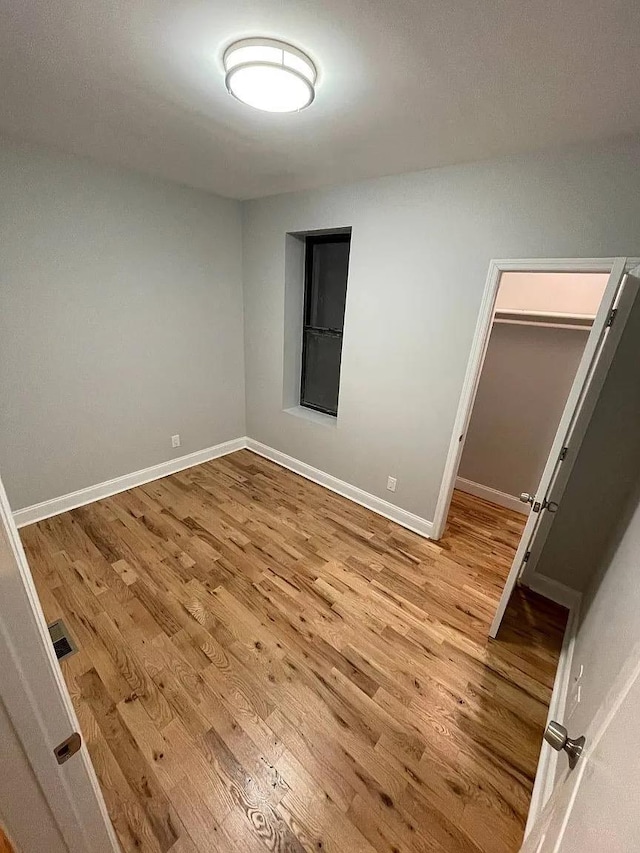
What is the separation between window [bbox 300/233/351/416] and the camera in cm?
306

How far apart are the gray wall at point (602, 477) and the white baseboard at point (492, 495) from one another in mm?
886

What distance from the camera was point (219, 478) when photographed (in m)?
3.27

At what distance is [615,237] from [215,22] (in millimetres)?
1841

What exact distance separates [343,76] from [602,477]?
229 centimetres

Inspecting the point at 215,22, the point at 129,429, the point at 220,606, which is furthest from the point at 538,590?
the point at 129,429

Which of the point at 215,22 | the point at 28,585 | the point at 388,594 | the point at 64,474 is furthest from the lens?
the point at 64,474

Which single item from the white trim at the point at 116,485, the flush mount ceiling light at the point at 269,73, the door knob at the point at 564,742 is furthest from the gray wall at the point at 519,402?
the white trim at the point at 116,485

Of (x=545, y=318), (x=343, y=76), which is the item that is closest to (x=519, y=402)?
(x=545, y=318)

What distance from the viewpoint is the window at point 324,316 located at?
306 centimetres

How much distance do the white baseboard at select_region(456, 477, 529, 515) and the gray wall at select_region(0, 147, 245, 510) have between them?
2712 millimetres

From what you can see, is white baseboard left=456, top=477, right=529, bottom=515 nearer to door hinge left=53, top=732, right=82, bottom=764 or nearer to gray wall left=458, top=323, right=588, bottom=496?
gray wall left=458, top=323, right=588, bottom=496

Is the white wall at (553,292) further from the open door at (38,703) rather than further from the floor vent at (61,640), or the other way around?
the floor vent at (61,640)

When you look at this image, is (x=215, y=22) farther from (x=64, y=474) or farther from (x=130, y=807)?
(x=64, y=474)

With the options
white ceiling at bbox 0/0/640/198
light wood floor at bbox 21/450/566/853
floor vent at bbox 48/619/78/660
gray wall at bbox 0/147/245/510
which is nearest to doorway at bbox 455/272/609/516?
light wood floor at bbox 21/450/566/853
